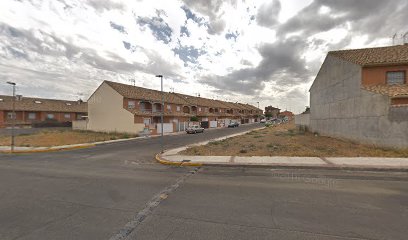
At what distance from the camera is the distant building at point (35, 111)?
4247cm

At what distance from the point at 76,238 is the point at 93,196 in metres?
2.58

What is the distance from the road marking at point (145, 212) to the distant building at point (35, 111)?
2023 inches

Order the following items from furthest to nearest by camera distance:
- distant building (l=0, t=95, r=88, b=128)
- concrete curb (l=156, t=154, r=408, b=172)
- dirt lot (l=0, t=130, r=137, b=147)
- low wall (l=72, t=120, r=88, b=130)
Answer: distant building (l=0, t=95, r=88, b=128)
low wall (l=72, t=120, r=88, b=130)
dirt lot (l=0, t=130, r=137, b=147)
concrete curb (l=156, t=154, r=408, b=172)

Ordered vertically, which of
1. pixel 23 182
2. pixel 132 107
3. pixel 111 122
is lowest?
pixel 23 182

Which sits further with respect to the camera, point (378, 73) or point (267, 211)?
point (378, 73)

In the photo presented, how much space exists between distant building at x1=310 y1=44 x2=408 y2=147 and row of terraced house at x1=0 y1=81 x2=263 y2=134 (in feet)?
69.2

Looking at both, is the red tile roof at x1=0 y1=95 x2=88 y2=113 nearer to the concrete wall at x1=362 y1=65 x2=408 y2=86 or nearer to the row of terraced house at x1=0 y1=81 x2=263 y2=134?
the row of terraced house at x1=0 y1=81 x2=263 y2=134

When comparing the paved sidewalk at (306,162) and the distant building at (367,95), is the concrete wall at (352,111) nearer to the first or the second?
the distant building at (367,95)

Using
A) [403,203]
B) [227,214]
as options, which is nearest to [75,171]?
[227,214]

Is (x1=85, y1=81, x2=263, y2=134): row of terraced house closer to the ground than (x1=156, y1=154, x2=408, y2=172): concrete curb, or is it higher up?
higher up

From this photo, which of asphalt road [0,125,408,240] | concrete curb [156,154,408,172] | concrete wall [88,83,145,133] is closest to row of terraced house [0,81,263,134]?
concrete wall [88,83,145,133]

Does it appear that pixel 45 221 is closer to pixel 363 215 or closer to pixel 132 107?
pixel 363 215

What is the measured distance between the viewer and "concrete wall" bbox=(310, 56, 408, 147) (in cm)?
1274

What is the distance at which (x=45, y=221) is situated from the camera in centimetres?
473
